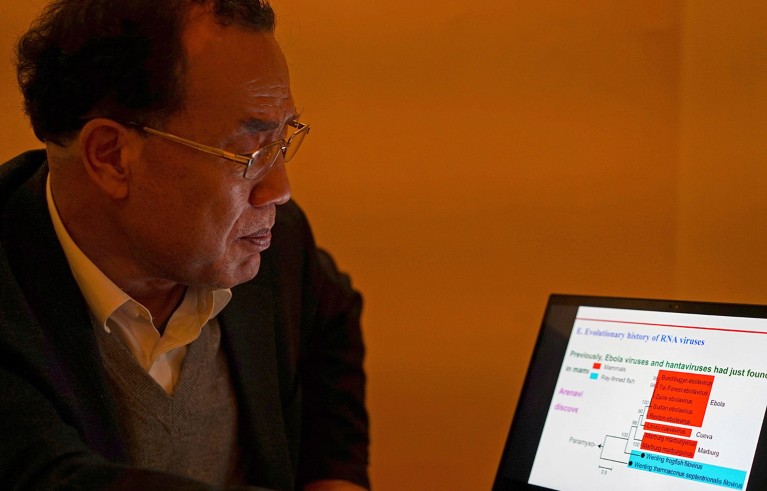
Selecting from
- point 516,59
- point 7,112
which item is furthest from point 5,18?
point 516,59

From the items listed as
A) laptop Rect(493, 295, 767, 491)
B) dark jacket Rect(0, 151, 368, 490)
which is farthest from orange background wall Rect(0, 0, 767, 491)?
laptop Rect(493, 295, 767, 491)

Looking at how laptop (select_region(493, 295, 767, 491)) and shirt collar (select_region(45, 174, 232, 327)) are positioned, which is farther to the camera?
shirt collar (select_region(45, 174, 232, 327))

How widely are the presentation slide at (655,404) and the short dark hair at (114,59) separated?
634 mm

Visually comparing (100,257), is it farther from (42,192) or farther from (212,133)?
(212,133)

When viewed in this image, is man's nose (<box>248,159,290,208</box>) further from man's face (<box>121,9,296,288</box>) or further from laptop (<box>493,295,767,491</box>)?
laptop (<box>493,295,767,491</box>)

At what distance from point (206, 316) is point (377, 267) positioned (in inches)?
27.9

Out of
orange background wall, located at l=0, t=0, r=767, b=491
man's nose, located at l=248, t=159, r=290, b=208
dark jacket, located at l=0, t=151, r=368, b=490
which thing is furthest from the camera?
orange background wall, located at l=0, t=0, r=767, b=491

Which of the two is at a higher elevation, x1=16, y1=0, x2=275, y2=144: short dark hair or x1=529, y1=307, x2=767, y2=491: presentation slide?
x1=16, y1=0, x2=275, y2=144: short dark hair

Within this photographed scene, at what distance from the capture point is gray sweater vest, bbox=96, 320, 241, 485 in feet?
3.70

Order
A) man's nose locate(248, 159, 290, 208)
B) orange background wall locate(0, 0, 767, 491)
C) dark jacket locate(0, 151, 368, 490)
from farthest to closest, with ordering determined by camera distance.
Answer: orange background wall locate(0, 0, 767, 491)
man's nose locate(248, 159, 290, 208)
dark jacket locate(0, 151, 368, 490)

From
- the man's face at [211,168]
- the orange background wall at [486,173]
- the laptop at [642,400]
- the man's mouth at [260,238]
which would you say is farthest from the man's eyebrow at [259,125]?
the orange background wall at [486,173]

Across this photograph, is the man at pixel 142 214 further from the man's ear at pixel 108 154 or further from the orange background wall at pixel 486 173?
the orange background wall at pixel 486 173

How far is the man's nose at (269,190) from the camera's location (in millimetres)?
1116

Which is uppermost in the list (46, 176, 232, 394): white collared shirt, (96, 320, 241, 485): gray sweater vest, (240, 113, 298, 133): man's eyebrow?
(240, 113, 298, 133): man's eyebrow
